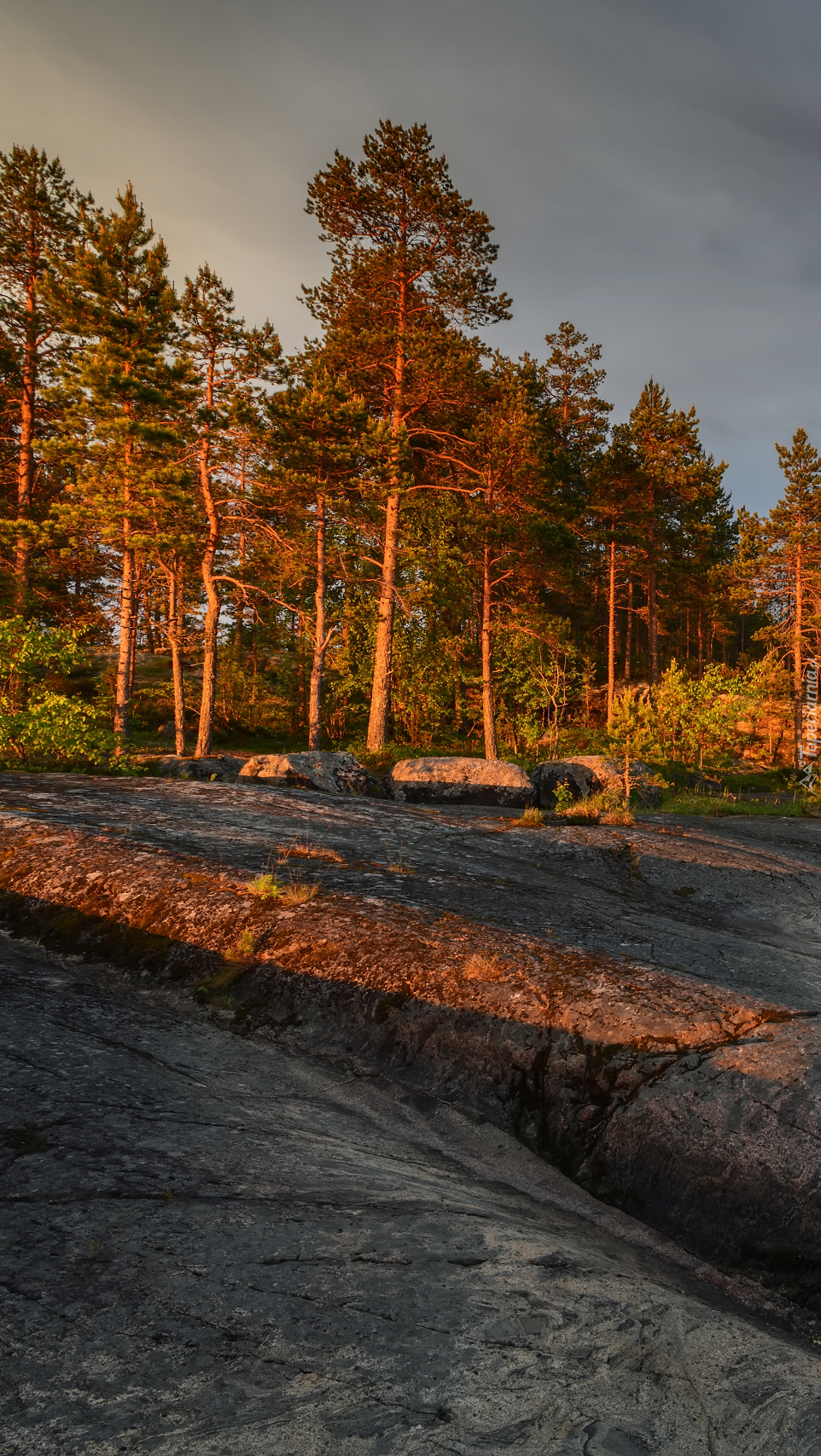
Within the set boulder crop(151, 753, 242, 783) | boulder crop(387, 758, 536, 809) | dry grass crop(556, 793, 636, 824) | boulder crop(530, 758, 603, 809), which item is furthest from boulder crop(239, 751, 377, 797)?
boulder crop(530, 758, 603, 809)

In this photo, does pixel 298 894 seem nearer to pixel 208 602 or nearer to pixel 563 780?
pixel 563 780

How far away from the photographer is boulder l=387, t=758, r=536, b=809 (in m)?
16.4

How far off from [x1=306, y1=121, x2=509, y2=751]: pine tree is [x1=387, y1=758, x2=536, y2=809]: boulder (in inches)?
352

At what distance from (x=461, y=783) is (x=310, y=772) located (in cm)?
401

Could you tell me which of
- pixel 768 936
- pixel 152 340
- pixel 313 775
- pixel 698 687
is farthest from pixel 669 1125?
pixel 152 340

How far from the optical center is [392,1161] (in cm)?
312

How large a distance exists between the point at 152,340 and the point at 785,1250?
2607 cm

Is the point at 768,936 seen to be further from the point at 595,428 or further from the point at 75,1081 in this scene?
the point at 595,428

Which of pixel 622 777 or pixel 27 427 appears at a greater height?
pixel 27 427

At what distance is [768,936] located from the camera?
6.88 meters

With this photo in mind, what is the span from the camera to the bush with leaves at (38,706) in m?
11.6

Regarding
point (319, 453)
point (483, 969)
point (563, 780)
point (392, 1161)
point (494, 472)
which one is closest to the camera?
point (392, 1161)

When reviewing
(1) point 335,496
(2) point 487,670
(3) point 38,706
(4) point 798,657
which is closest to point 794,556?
(4) point 798,657

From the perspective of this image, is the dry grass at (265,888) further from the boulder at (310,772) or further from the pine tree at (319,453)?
the pine tree at (319,453)
